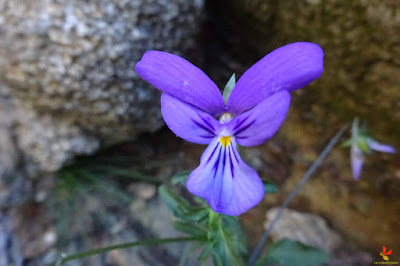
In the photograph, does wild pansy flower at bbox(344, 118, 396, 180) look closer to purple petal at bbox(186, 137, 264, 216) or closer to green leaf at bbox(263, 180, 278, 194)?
green leaf at bbox(263, 180, 278, 194)

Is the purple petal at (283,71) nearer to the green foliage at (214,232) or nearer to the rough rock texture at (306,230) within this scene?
the green foliage at (214,232)

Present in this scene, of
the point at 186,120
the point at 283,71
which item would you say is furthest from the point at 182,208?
the point at 283,71

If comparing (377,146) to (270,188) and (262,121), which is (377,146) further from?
(262,121)

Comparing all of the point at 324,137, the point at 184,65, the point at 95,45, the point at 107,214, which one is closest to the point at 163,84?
the point at 184,65

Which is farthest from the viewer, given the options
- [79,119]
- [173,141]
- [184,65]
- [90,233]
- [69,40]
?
[173,141]

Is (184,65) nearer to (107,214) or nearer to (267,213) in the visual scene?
(267,213)

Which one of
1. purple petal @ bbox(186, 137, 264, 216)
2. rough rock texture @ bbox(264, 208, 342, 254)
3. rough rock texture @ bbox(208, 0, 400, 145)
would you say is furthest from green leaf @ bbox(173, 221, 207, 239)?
rough rock texture @ bbox(208, 0, 400, 145)
